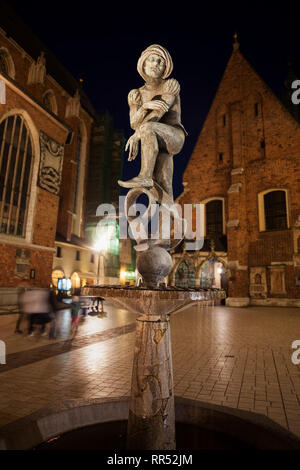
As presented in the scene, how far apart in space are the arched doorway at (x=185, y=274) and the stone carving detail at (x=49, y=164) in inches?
397

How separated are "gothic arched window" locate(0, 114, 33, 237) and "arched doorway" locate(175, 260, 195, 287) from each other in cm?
1043

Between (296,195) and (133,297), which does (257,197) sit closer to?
(296,195)

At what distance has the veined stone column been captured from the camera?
198cm

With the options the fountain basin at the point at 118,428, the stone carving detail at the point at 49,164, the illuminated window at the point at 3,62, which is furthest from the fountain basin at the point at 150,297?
the illuminated window at the point at 3,62

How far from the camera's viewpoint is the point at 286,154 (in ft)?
59.7

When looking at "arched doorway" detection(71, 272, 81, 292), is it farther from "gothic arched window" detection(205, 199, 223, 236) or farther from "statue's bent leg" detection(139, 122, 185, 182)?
"statue's bent leg" detection(139, 122, 185, 182)

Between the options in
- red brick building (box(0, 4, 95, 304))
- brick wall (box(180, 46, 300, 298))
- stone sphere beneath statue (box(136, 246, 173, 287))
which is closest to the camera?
stone sphere beneath statue (box(136, 246, 173, 287))

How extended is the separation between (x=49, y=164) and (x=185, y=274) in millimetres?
11958

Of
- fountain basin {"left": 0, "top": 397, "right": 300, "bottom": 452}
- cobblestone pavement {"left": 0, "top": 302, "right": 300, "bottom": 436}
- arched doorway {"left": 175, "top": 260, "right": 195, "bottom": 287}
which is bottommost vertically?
cobblestone pavement {"left": 0, "top": 302, "right": 300, "bottom": 436}

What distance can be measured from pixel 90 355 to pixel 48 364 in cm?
91

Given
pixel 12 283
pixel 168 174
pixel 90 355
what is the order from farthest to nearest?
pixel 12 283 → pixel 90 355 → pixel 168 174

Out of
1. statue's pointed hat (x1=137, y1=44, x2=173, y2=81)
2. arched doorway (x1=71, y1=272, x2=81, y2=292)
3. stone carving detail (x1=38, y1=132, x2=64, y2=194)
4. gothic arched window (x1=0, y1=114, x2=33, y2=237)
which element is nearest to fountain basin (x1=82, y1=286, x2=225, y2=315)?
statue's pointed hat (x1=137, y1=44, x2=173, y2=81)

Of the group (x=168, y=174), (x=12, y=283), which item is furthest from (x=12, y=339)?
(x=12, y=283)

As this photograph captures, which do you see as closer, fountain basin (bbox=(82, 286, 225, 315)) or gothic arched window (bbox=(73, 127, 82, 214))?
fountain basin (bbox=(82, 286, 225, 315))
